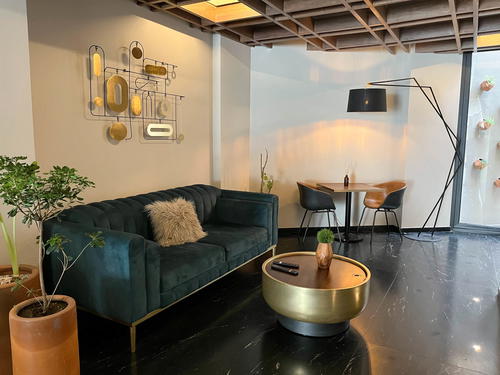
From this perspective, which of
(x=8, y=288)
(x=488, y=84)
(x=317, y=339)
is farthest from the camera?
(x=488, y=84)

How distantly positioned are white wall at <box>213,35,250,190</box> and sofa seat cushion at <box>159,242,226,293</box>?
70.4 inches

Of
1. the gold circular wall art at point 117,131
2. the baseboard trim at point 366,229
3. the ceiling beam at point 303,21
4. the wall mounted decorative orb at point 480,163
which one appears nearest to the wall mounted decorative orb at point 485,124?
the wall mounted decorative orb at point 480,163

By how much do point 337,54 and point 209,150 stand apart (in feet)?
7.71

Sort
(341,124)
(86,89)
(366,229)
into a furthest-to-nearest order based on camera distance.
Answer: (366,229)
(341,124)
(86,89)

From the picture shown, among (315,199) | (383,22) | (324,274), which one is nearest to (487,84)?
(383,22)

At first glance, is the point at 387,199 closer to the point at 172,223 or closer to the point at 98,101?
the point at 172,223

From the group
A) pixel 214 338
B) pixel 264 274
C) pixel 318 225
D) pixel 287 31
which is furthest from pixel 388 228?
pixel 214 338

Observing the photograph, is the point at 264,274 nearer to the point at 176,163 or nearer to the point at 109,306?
the point at 109,306

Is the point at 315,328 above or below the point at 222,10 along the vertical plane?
below

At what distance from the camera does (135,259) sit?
7.66 feet

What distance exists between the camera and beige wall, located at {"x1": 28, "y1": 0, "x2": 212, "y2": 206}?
2.90 metres

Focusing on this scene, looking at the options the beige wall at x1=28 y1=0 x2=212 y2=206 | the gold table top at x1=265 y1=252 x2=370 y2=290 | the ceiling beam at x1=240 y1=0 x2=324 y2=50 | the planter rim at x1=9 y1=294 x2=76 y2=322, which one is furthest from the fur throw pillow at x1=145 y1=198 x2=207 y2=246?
the ceiling beam at x1=240 y1=0 x2=324 y2=50

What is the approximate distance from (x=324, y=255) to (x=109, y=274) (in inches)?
59.1

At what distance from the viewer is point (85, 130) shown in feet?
10.6
